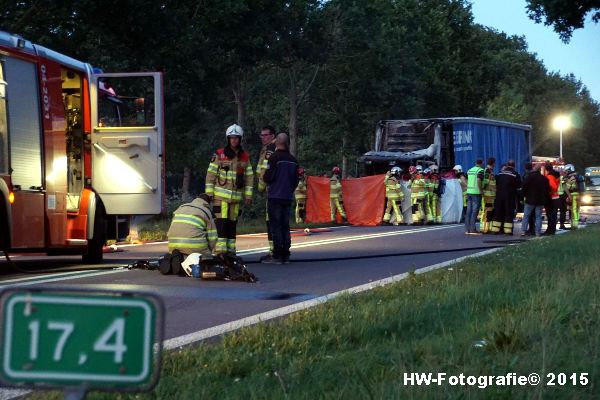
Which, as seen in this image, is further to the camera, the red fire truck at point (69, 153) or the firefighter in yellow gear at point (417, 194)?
the firefighter in yellow gear at point (417, 194)

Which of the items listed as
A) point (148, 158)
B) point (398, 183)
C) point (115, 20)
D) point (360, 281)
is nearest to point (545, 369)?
point (360, 281)

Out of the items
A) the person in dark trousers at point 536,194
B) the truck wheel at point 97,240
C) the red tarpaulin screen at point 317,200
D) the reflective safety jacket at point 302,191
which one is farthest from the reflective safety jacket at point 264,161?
the red tarpaulin screen at point 317,200

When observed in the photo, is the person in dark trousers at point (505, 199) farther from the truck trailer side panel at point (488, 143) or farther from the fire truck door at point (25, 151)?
the fire truck door at point (25, 151)

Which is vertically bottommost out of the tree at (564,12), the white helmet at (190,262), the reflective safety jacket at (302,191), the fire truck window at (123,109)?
the white helmet at (190,262)

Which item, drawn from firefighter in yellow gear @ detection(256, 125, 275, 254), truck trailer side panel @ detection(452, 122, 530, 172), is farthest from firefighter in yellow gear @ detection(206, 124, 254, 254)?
truck trailer side panel @ detection(452, 122, 530, 172)

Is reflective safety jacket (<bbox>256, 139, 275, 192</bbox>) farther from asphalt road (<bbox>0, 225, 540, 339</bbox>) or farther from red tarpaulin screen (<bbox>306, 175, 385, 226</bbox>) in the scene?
Result: red tarpaulin screen (<bbox>306, 175, 385, 226</bbox>)

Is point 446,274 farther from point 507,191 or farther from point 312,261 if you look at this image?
point 507,191

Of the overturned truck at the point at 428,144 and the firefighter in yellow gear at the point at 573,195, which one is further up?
the overturned truck at the point at 428,144

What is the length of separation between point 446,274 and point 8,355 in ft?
29.8

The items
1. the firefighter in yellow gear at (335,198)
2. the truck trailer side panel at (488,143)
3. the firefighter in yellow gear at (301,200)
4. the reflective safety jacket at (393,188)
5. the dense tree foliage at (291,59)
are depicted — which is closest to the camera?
the dense tree foliage at (291,59)

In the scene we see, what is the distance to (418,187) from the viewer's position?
98.2 feet

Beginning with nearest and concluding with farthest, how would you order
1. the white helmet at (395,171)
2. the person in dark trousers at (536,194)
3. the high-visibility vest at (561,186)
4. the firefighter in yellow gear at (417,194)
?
the person in dark trousers at (536,194), the high-visibility vest at (561,186), the firefighter in yellow gear at (417,194), the white helmet at (395,171)

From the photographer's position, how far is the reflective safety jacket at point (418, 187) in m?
29.9

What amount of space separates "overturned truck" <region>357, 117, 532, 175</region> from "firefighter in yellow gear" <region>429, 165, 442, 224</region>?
1368 mm
